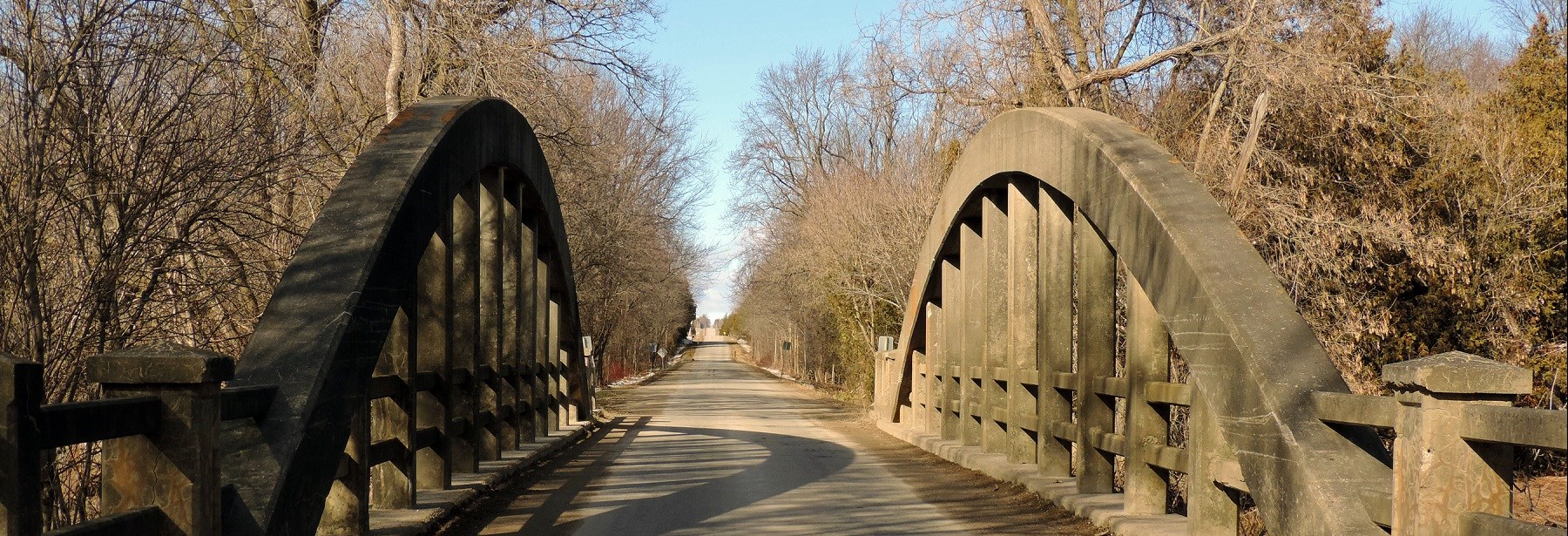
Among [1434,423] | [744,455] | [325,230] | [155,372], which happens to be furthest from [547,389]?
[1434,423]

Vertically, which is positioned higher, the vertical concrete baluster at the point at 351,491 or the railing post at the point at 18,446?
the railing post at the point at 18,446

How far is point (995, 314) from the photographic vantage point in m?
13.5

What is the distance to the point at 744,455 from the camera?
52.7 feet

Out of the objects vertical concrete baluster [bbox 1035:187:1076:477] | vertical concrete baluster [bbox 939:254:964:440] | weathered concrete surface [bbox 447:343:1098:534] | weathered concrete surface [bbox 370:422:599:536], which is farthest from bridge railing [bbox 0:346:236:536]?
vertical concrete baluster [bbox 939:254:964:440]

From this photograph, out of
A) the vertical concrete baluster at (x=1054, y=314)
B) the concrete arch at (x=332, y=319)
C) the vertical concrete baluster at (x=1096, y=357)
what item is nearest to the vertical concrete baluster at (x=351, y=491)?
the concrete arch at (x=332, y=319)

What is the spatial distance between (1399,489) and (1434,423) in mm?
422

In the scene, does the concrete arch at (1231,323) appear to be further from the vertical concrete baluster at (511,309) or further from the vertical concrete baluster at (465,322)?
the vertical concrete baluster at (511,309)

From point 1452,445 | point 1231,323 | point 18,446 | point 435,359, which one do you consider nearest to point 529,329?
point 435,359

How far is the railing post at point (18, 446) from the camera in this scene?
13.3 ft

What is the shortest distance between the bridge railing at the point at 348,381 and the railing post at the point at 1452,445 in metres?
4.43

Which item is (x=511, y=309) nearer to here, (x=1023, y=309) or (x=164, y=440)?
(x=1023, y=309)

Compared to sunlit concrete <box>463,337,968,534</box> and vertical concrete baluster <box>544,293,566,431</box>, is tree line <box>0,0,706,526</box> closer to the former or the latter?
sunlit concrete <box>463,337,968,534</box>

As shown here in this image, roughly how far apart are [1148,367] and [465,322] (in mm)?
5866

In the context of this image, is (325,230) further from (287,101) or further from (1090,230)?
(1090,230)
